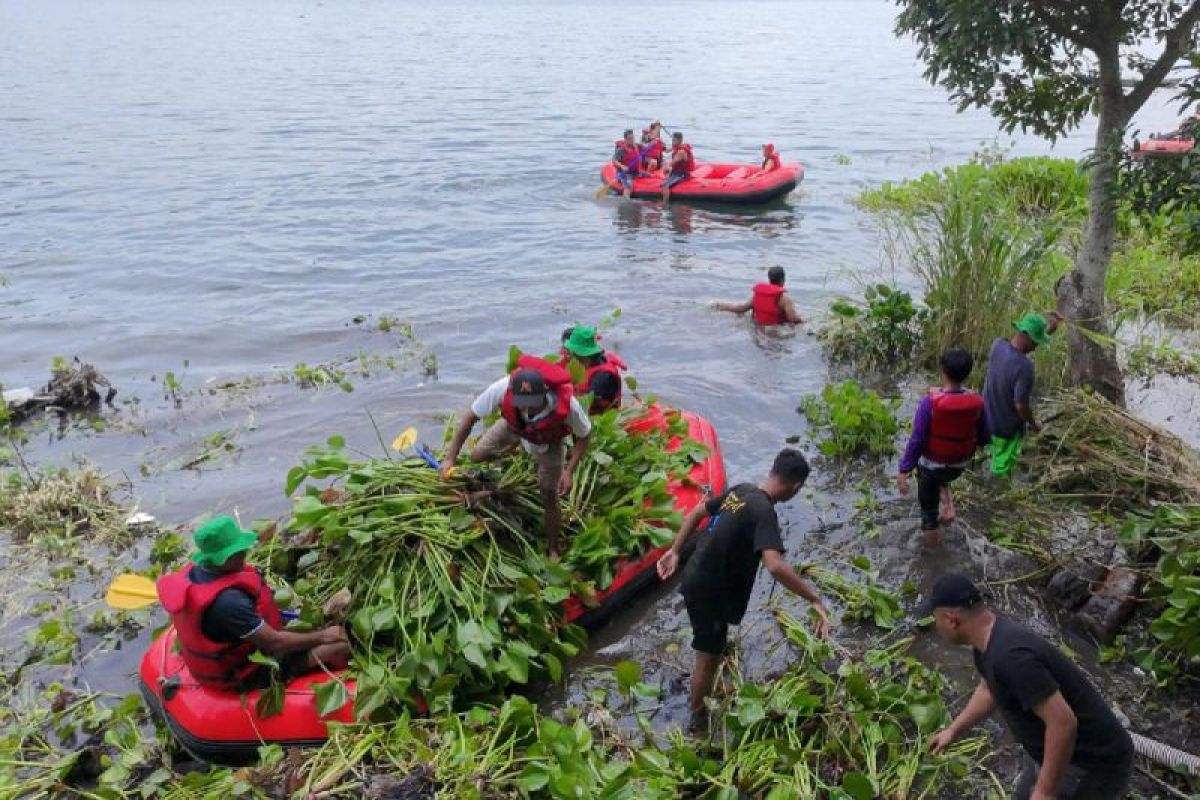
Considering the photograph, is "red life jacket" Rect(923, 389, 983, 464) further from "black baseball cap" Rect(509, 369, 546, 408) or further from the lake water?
"black baseball cap" Rect(509, 369, 546, 408)

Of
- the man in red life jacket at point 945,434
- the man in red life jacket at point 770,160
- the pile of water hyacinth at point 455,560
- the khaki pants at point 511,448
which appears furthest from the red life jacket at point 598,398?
the man in red life jacket at point 770,160

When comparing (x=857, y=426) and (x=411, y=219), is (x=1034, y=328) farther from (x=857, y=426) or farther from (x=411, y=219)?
(x=411, y=219)

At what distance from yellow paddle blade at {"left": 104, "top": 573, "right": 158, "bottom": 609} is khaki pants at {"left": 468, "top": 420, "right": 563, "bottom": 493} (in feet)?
7.43

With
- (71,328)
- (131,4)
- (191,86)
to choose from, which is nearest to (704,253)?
(71,328)

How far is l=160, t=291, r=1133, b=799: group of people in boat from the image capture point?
3.68 meters

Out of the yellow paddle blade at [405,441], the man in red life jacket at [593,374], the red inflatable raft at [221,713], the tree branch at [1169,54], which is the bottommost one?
the red inflatable raft at [221,713]

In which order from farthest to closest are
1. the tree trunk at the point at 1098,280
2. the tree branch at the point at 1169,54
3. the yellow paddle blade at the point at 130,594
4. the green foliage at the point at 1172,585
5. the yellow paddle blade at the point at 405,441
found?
the tree trunk at the point at 1098,280 → the tree branch at the point at 1169,54 → the yellow paddle blade at the point at 405,441 → the yellow paddle blade at the point at 130,594 → the green foliage at the point at 1172,585

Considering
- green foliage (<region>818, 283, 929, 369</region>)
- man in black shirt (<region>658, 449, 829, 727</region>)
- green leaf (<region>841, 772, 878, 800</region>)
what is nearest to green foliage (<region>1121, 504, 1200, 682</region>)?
man in black shirt (<region>658, 449, 829, 727</region>)

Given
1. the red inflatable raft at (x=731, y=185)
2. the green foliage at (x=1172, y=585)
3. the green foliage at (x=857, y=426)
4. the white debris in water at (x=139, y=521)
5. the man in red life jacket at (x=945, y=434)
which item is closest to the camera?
the green foliage at (x=1172, y=585)

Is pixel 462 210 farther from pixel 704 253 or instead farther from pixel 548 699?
pixel 548 699

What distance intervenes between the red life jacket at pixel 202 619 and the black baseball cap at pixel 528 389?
72.9 inches

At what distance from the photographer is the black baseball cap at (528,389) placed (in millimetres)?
5852

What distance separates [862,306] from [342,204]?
12.8 metres

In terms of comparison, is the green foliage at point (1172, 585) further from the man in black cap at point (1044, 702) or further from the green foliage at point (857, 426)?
the green foliage at point (857, 426)
